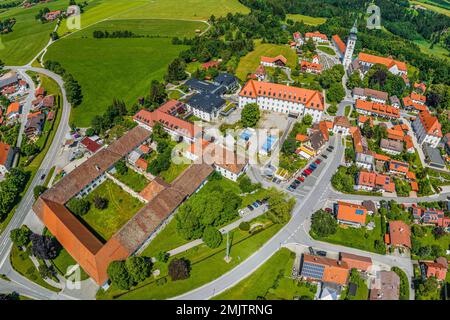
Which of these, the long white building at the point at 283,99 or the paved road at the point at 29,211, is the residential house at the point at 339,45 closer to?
the long white building at the point at 283,99

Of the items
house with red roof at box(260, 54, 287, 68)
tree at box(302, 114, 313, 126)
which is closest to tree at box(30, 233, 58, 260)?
tree at box(302, 114, 313, 126)

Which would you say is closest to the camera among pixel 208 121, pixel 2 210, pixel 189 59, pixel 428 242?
pixel 428 242

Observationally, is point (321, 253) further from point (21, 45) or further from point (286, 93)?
point (21, 45)

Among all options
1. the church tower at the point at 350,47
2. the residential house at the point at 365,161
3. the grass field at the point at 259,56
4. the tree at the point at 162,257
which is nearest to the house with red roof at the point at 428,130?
the residential house at the point at 365,161

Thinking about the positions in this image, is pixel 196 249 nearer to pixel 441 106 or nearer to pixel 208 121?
pixel 208 121

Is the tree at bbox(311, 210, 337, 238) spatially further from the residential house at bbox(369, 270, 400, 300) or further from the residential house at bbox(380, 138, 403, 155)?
the residential house at bbox(380, 138, 403, 155)

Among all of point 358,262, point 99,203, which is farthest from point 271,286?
point 99,203

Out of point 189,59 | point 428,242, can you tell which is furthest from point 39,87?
point 428,242
